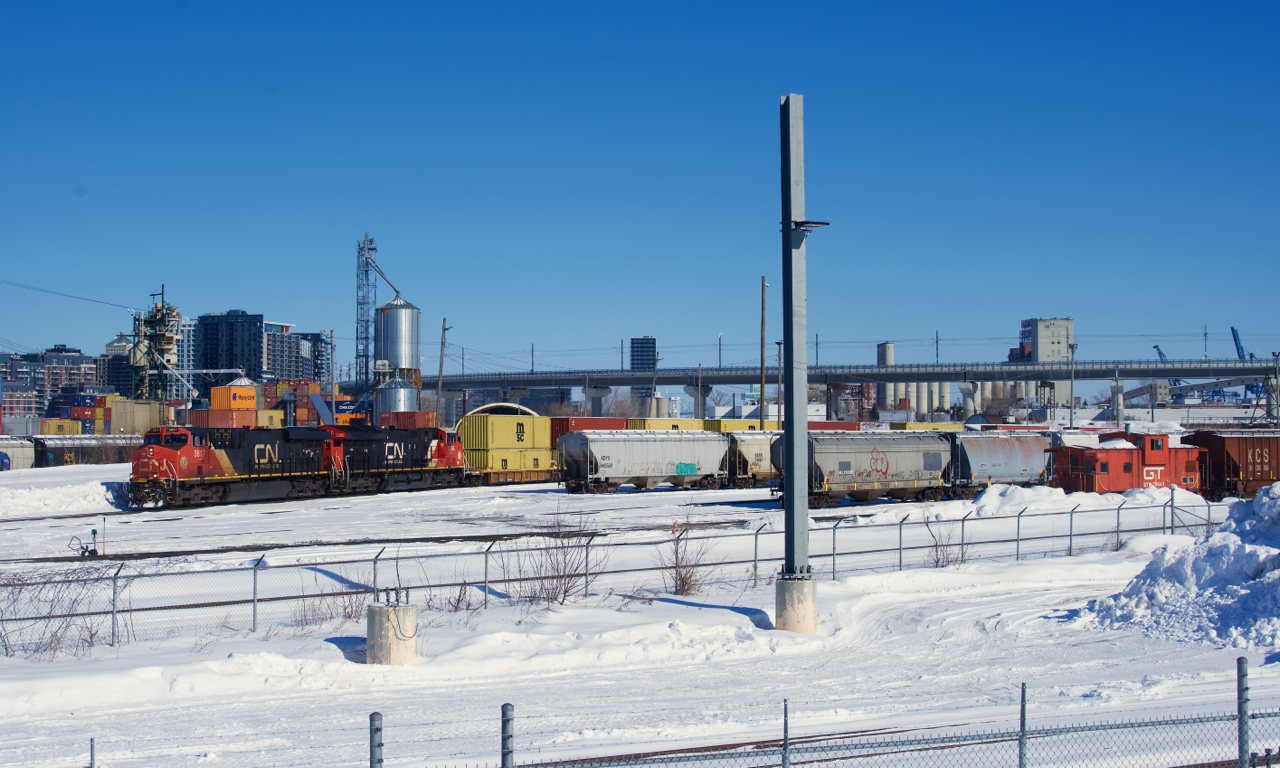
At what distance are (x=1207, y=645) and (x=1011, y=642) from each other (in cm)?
281

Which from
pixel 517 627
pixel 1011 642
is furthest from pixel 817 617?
pixel 517 627

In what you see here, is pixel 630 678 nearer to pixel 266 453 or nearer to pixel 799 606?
pixel 799 606

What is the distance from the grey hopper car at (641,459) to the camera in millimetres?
46056

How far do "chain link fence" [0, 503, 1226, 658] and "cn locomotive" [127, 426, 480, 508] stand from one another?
51.8 ft

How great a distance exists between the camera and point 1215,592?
15.1m

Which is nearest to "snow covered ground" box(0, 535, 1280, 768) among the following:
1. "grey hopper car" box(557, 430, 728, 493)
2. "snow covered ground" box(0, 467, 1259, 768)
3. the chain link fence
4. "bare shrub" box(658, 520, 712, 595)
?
"snow covered ground" box(0, 467, 1259, 768)

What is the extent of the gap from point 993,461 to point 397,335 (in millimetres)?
75203

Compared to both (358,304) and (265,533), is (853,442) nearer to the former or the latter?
(265,533)

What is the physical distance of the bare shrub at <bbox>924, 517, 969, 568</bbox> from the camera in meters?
22.2

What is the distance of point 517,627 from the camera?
1494 centimetres

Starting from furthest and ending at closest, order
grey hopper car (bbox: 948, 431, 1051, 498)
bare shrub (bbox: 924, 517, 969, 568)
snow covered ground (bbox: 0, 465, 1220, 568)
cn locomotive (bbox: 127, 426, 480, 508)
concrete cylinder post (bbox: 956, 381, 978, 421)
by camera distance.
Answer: concrete cylinder post (bbox: 956, 381, 978, 421) < grey hopper car (bbox: 948, 431, 1051, 498) < cn locomotive (bbox: 127, 426, 480, 508) < snow covered ground (bbox: 0, 465, 1220, 568) < bare shrub (bbox: 924, 517, 969, 568)

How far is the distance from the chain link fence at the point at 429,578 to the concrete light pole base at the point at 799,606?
359 cm

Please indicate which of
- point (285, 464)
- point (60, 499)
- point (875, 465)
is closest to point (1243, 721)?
point (875, 465)

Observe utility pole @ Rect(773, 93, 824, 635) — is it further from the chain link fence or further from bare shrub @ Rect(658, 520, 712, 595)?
the chain link fence
